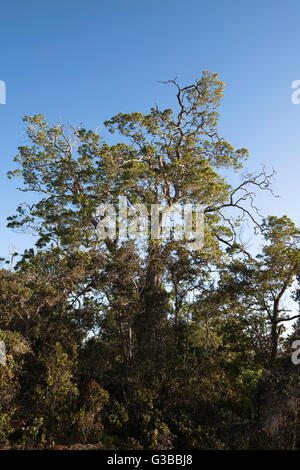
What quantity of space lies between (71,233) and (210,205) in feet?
22.1

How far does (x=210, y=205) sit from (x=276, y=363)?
27.2 ft

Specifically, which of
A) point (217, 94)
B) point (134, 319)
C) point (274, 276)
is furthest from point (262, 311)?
point (217, 94)

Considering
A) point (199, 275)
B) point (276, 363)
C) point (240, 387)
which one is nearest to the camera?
point (276, 363)

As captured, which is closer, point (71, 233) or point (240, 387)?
point (240, 387)

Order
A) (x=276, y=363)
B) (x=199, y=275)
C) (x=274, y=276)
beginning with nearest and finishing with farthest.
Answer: (x=276, y=363) < (x=274, y=276) < (x=199, y=275)

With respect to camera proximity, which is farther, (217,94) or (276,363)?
(217,94)

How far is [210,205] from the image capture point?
52.0 ft

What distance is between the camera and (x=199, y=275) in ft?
38.0
